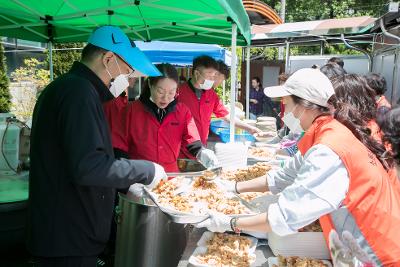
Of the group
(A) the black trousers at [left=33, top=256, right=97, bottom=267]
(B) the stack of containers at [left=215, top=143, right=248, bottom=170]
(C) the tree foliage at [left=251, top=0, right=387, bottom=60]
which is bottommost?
(A) the black trousers at [left=33, top=256, right=97, bottom=267]

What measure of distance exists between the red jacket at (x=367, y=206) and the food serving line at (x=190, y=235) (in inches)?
12.5

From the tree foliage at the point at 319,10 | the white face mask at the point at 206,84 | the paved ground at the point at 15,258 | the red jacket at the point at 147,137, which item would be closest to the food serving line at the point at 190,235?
the red jacket at the point at 147,137

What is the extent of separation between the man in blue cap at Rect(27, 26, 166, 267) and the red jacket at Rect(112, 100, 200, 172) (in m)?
0.80

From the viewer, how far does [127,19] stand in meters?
4.38

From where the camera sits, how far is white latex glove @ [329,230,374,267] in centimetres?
144

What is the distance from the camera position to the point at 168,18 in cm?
410

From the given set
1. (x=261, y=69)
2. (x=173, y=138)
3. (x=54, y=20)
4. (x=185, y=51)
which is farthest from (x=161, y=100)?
(x=261, y=69)

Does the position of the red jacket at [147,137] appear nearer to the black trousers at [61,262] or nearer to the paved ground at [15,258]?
the black trousers at [61,262]

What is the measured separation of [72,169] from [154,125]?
1.15 m

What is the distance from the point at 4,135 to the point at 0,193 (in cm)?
51

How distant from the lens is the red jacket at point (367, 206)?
4.71 ft

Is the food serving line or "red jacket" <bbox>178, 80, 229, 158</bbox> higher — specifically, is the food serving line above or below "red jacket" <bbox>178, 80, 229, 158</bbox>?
below

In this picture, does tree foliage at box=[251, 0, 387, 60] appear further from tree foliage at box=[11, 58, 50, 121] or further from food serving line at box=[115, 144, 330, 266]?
food serving line at box=[115, 144, 330, 266]

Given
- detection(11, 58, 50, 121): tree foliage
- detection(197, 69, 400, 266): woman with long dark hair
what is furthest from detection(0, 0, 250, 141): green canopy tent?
detection(11, 58, 50, 121): tree foliage
